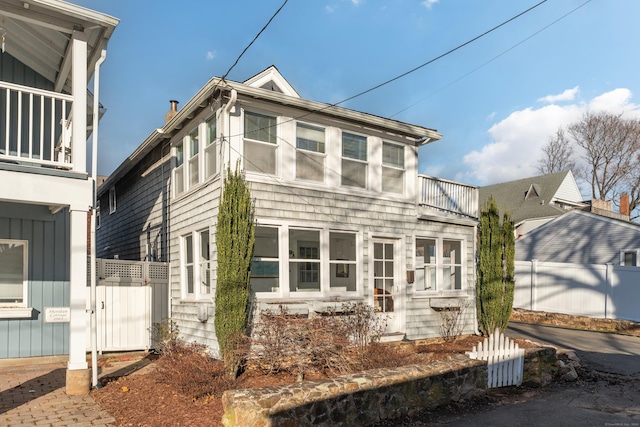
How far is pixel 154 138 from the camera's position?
11.1 m

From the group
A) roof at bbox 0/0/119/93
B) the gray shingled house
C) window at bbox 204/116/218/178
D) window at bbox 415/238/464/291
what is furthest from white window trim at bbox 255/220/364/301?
roof at bbox 0/0/119/93

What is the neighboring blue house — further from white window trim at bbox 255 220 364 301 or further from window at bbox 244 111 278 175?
white window trim at bbox 255 220 364 301

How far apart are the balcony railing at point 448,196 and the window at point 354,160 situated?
1751mm

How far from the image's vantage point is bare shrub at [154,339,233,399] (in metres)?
6.23

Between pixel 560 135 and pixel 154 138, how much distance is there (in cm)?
3528

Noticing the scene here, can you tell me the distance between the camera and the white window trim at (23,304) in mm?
8258

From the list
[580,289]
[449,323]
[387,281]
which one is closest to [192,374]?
[387,281]

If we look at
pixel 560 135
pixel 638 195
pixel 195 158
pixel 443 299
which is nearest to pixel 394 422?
pixel 443 299

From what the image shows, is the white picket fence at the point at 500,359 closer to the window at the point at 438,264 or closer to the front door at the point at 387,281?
the front door at the point at 387,281

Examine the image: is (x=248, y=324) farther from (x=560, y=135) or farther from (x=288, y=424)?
(x=560, y=135)

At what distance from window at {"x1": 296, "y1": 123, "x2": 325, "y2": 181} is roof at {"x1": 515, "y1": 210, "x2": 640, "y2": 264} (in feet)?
46.9

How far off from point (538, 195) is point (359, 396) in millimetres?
25520

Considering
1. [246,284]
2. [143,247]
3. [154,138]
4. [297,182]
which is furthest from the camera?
[143,247]

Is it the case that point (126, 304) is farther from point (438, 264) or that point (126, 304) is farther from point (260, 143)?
point (438, 264)
